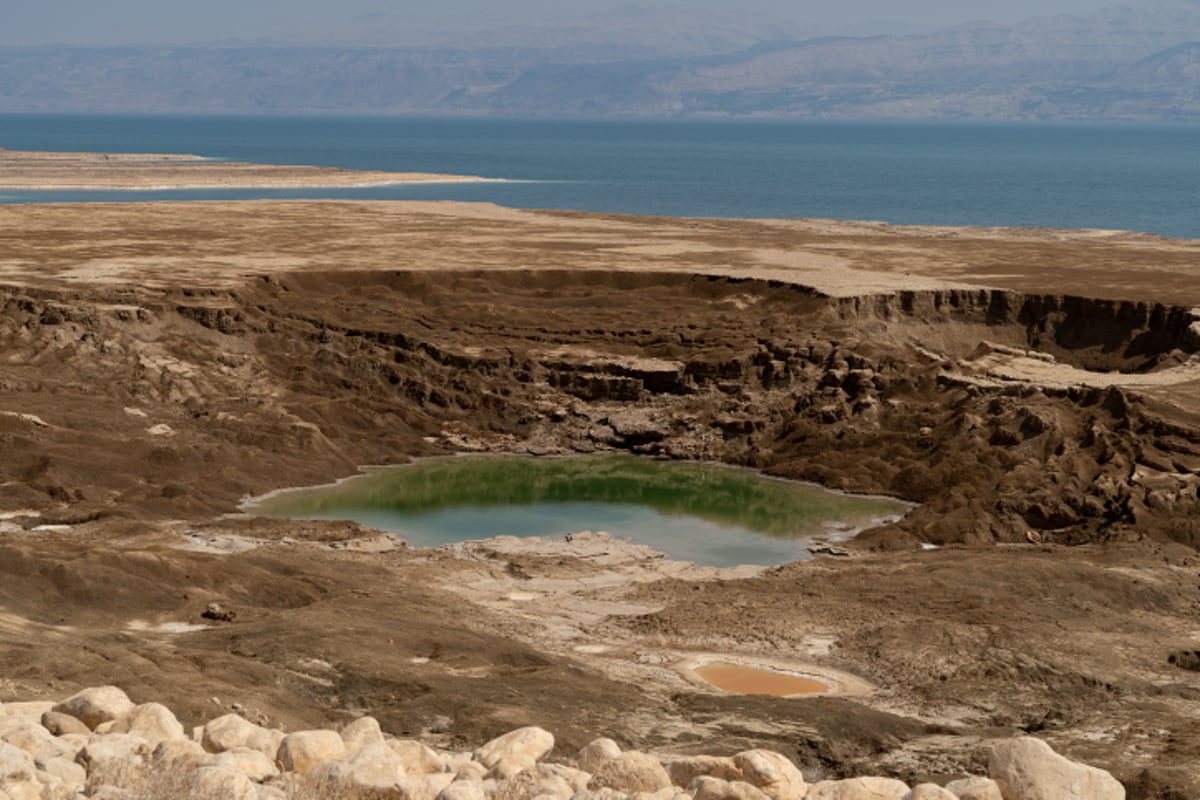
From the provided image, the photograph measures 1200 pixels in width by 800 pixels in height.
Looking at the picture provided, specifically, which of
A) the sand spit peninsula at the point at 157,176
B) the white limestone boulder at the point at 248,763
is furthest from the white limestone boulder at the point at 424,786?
the sand spit peninsula at the point at 157,176

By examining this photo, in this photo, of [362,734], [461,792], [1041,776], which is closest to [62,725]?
[362,734]

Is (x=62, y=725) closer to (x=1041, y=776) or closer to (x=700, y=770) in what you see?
(x=700, y=770)

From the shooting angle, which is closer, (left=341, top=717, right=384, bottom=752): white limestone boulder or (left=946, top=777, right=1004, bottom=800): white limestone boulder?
(left=946, top=777, right=1004, bottom=800): white limestone boulder

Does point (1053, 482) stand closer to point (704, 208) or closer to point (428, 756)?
point (428, 756)

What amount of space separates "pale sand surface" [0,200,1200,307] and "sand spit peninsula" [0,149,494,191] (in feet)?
122

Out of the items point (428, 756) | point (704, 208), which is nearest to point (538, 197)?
point (704, 208)

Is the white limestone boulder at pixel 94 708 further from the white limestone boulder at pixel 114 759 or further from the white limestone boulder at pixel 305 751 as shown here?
the white limestone boulder at pixel 305 751

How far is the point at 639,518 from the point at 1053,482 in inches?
398

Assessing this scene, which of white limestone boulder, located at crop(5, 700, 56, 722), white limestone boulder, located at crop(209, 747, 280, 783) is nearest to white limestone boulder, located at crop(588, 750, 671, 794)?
white limestone boulder, located at crop(209, 747, 280, 783)

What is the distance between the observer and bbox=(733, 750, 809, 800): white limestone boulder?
15.9 metres

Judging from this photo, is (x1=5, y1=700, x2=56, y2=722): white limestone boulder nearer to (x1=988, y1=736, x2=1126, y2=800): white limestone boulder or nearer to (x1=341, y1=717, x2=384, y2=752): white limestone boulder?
(x1=341, y1=717, x2=384, y2=752): white limestone boulder

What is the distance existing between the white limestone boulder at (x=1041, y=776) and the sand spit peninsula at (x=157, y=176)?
361ft

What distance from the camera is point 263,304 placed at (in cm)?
5428

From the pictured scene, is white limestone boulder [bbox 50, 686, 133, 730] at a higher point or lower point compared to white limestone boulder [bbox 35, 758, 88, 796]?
lower
